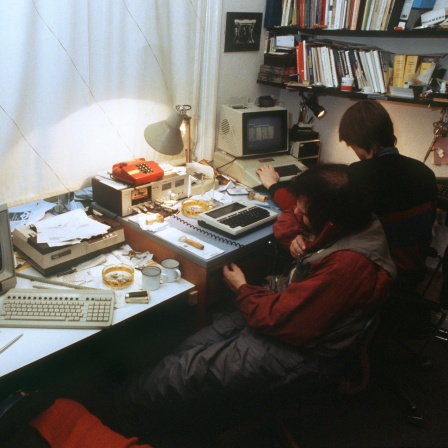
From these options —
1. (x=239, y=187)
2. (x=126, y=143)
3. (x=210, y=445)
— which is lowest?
(x=210, y=445)

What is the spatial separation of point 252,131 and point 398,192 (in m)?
1.05

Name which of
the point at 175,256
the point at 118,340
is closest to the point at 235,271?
the point at 175,256

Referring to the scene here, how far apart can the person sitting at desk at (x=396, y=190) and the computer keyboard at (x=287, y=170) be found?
0.56 metres

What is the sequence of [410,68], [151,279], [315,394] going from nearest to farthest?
[315,394], [151,279], [410,68]

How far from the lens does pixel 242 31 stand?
9.24ft

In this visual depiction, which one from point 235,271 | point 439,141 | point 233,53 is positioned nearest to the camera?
point 235,271

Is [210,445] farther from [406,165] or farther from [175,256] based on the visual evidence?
[406,165]

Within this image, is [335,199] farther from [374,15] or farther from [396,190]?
[374,15]

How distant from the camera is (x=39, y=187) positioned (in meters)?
2.14

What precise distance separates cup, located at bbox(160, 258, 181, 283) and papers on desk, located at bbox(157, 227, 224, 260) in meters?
0.09

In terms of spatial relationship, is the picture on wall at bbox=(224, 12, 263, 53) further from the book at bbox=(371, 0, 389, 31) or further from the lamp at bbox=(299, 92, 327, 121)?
the book at bbox=(371, 0, 389, 31)

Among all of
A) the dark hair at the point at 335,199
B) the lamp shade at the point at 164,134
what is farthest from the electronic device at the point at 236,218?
the dark hair at the point at 335,199

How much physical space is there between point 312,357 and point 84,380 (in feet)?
3.83

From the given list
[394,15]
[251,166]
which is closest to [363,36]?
[394,15]
